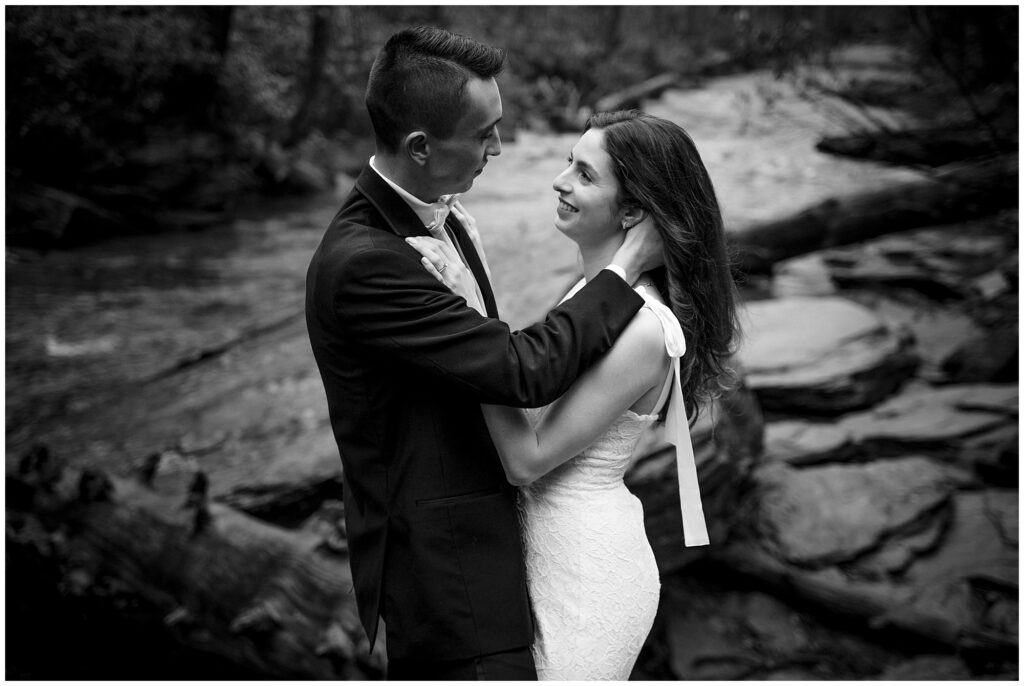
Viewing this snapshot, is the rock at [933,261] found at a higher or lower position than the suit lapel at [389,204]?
lower

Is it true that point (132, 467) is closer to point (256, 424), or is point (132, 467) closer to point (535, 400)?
point (256, 424)

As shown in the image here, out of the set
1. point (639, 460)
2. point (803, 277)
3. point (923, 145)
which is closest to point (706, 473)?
point (639, 460)

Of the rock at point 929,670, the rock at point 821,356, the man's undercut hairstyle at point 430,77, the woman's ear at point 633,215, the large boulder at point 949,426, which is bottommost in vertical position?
the rock at point 929,670

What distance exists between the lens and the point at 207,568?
4027 mm

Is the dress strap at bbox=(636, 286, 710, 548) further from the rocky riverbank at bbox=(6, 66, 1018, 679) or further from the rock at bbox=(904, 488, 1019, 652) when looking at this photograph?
the rock at bbox=(904, 488, 1019, 652)

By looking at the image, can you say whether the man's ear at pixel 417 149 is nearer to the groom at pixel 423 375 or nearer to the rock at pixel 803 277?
the groom at pixel 423 375

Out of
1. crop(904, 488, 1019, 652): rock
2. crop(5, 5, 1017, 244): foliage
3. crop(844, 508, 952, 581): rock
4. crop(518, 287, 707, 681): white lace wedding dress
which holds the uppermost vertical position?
crop(5, 5, 1017, 244): foliage

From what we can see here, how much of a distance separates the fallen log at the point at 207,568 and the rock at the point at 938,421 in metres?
4.23

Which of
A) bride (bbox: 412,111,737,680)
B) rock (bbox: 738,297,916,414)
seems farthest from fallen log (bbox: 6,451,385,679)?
rock (bbox: 738,297,916,414)

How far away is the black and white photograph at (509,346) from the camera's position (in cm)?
209

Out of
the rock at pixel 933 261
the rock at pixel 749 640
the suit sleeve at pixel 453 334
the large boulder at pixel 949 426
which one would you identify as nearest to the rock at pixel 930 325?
the rock at pixel 933 261

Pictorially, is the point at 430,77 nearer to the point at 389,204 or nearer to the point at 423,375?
the point at 389,204

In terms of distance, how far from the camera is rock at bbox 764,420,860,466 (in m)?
6.31

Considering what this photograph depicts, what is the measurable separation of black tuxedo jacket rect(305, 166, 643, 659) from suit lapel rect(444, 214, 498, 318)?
35 cm
